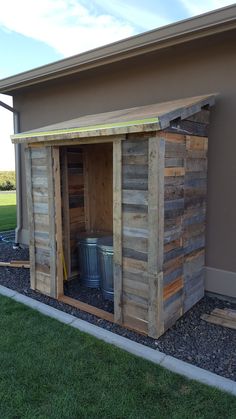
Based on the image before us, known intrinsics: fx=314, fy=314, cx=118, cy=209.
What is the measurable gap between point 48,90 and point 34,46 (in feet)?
19.0

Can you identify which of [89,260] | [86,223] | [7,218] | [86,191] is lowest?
[7,218]

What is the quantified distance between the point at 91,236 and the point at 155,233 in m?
1.67

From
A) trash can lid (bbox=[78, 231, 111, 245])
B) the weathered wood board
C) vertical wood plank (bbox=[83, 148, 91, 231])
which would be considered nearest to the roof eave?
the weathered wood board

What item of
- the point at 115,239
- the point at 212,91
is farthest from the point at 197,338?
the point at 212,91

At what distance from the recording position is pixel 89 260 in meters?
4.23

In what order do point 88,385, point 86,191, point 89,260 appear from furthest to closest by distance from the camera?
point 86,191
point 89,260
point 88,385

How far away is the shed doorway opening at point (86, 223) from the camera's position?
154 inches

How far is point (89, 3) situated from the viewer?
7.61m

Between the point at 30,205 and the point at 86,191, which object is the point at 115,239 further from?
the point at 86,191

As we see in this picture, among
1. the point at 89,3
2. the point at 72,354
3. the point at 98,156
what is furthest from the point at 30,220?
the point at 89,3

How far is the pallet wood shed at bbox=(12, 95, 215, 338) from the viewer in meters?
2.78

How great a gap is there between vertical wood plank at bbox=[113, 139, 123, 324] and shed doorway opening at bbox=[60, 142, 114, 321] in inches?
19.7

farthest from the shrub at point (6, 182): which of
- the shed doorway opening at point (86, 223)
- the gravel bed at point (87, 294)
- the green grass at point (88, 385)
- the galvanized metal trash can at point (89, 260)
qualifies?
the green grass at point (88, 385)

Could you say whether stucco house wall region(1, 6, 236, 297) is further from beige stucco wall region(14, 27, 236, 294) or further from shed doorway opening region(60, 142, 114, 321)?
shed doorway opening region(60, 142, 114, 321)
